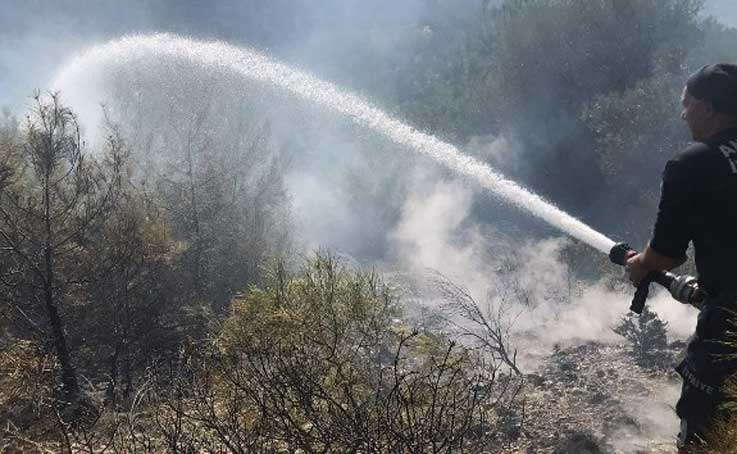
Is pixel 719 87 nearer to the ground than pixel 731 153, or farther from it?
farther from it

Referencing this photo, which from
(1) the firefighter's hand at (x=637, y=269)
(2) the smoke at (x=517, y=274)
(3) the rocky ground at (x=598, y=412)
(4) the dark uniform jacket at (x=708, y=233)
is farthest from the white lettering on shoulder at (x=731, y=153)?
(2) the smoke at (x=517, y=274)

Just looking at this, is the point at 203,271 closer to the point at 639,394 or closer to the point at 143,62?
the point at 639,394

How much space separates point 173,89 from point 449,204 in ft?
42.4

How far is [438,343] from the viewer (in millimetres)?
4293

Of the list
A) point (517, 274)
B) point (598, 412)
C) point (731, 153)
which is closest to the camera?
point (731, 153)

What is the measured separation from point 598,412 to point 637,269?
3.71m

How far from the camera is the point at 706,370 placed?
6.56 ft

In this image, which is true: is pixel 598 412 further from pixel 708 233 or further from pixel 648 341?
pixel 708 233

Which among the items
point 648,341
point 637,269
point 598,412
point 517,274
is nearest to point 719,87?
point 637,269

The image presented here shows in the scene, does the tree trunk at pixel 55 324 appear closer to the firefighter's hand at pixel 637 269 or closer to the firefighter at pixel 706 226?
the firefighter's hand at pixel 637 269

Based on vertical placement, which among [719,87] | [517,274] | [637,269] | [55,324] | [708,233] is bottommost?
[55,324]

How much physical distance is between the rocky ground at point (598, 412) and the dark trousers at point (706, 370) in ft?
5.46

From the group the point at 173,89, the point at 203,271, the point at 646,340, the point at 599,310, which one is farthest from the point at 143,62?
the point at 646,340

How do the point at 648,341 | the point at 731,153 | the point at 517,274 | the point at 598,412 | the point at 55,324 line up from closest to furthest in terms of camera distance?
the point at 731,153
the point at 598,412
the point at 648,341
the point at 55,324
the point at 517,274
